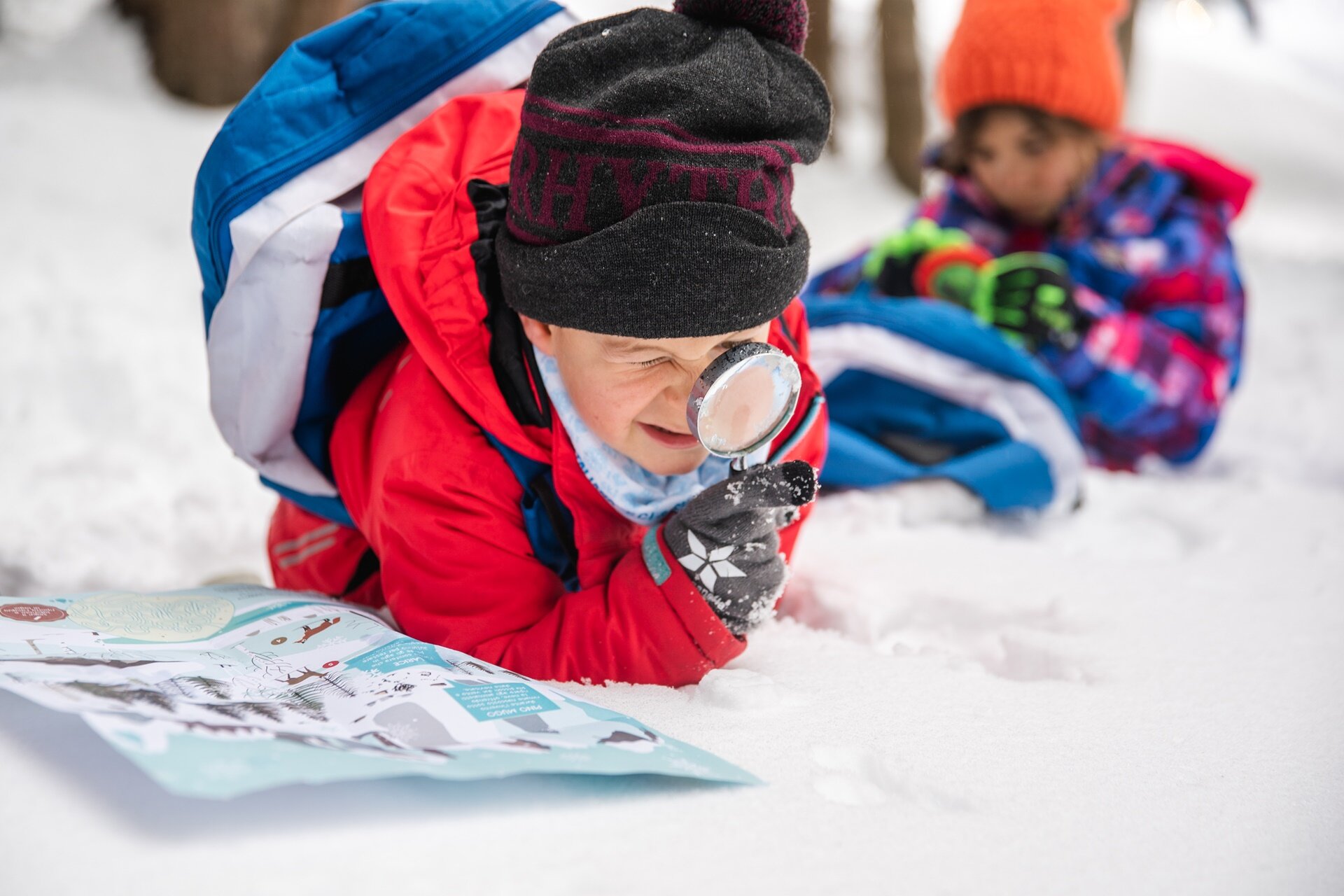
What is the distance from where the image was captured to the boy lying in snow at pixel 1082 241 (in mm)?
2012

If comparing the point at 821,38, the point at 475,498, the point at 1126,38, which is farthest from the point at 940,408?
the point at 1126,38

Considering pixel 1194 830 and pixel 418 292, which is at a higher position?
pixel 418 292

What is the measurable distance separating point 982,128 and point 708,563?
1.59 meters

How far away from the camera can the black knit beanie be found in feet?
3.10

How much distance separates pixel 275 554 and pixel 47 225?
3.94 ft

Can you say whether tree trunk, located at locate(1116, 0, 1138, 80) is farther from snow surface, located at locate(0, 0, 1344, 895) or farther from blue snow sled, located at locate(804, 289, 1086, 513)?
blue snow sled, located at locate(804, 289, 1086, 513)

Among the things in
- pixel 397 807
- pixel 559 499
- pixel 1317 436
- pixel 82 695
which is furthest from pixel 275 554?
pixel 1317 436

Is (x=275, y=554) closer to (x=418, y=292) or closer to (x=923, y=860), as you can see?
(x=418, y=292)

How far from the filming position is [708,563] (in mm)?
1018

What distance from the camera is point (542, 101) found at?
38.9 inches

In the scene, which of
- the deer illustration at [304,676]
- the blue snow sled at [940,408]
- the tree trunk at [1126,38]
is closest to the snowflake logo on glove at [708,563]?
the deer illustration at [304,676]

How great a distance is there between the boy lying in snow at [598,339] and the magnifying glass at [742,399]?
42 mm

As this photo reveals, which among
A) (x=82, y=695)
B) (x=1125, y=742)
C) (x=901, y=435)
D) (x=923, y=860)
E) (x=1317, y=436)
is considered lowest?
(x=1317, y=436)

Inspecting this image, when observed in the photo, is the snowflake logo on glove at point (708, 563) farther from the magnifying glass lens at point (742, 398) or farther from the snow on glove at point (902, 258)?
the snow on glove at point (902, 258)
